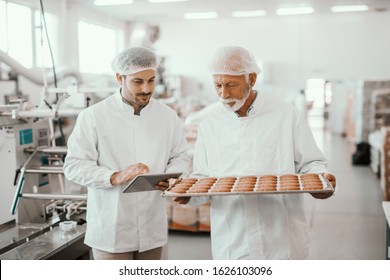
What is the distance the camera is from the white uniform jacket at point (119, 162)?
1.63 m

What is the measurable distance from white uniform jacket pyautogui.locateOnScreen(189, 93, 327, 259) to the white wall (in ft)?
27.2

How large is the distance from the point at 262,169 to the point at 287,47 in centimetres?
899

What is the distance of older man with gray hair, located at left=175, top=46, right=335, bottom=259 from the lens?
60.2 inches

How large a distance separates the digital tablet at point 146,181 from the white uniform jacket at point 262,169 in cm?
14

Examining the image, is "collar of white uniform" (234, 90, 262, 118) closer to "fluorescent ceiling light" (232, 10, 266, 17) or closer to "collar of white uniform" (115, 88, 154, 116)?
"collar of white uniform" (115, 88, 154, 116)

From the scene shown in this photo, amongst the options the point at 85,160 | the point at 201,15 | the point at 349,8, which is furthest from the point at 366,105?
the point at 85,160

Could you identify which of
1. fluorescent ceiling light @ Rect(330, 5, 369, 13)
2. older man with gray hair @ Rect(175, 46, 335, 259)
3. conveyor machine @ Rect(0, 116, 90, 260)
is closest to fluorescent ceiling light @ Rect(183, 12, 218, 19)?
fluorescent ceiling light @ Rect(330, 5, 369, 13)

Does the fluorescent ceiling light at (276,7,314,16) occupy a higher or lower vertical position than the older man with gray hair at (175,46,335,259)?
higher

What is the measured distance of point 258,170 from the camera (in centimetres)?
156

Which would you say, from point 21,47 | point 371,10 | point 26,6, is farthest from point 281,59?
point 26,6

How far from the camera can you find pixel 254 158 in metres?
1.56

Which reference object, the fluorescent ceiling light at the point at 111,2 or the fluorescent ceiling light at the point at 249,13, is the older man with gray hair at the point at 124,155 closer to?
the fluorescent ceiling light at the point at 111,2

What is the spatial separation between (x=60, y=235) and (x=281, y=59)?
8819 mm
